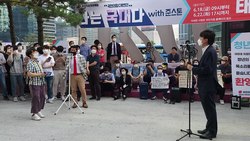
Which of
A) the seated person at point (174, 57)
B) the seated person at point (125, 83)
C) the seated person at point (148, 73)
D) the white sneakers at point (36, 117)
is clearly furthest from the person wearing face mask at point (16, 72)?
the seated person at point (174, 57)

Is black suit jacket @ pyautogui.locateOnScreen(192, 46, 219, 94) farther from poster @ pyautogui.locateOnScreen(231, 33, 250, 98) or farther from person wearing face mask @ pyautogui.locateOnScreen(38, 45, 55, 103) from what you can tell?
person wearing face mask @ pyautogui.locateOnScreen(38, 45, 55, 103)

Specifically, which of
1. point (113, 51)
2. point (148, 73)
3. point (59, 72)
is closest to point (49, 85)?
point (59, 72)

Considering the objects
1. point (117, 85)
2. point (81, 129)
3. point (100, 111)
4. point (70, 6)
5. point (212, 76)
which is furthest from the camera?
point (70, 6)

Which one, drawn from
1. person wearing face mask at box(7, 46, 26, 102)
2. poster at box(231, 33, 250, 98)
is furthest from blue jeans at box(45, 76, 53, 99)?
poster at box(231, 33, 250, 98)

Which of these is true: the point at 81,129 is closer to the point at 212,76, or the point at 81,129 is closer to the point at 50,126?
the point at 50,126

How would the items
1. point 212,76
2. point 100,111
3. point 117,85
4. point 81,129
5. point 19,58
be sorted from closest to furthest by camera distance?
point 212,76 → point 81,129 → point 100,111 → point 19,58 → point 117,85

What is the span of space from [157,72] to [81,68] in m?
2.64

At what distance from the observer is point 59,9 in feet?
32.6

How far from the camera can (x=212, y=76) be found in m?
4.95

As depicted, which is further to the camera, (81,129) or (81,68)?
(81,68)

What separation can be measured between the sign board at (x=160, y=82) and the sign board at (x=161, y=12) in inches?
86.2

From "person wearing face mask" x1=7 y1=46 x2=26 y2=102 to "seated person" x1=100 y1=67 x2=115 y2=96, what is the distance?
2.48 metres

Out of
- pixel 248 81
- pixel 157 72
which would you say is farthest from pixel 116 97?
pixel 248 81

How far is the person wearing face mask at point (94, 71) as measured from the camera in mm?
8773
